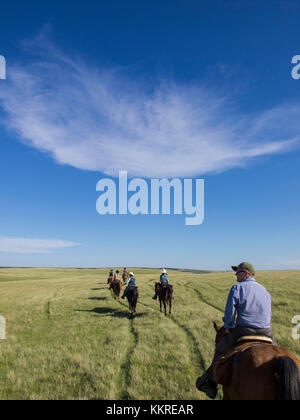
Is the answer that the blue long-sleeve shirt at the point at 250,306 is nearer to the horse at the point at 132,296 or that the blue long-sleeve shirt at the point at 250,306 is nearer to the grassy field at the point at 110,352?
the grassy field at the point at 110,352

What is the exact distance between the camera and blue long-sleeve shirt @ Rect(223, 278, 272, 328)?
4.94 metres

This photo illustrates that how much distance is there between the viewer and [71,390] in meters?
7.14

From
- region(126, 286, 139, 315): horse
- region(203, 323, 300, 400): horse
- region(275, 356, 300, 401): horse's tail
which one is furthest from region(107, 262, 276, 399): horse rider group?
region(126, 286, 139, 315): horse

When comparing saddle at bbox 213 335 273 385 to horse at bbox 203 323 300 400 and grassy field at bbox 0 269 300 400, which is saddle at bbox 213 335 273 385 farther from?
grassy field at bbox 0 269 300 400

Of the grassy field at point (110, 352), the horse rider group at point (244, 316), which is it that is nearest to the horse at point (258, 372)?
the horse rider group at point (244, 316)

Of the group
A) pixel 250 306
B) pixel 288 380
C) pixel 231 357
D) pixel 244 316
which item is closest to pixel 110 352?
pixel 231 357

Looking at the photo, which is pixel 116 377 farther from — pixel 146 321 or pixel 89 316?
pixel 89 316

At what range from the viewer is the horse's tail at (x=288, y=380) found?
3.54 metres

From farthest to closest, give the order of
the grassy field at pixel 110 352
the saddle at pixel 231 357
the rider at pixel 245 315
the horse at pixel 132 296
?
1. the horse at pixel 132 296
2. the grassy field at pixel 110 352
3. the rider at pixel 245 315
4. the saddle at pixel 231 357

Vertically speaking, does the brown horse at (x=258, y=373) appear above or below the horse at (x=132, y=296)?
above

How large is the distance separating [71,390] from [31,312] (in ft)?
47.5

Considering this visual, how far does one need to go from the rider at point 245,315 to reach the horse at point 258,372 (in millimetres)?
211

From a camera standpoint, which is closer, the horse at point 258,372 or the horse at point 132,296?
the horse at point 258,372
